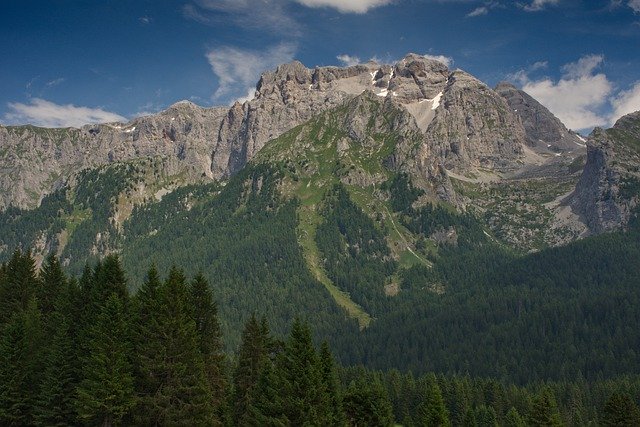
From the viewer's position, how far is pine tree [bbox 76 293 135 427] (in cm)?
4597

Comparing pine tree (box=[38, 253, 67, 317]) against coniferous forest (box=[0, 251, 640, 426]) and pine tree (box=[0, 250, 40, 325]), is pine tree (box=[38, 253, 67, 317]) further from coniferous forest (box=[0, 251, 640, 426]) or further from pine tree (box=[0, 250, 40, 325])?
coniferous forest (box=[0, 251, 640, 426])

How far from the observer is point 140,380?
48.4 meters

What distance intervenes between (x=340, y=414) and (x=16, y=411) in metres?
28.4

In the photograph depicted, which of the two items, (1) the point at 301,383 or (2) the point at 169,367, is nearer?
(1) the point at 301,383

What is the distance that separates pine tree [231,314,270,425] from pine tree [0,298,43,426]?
19.1 m

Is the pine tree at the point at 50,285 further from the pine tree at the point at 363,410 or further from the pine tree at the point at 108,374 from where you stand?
the pine tree at the point at 363,410

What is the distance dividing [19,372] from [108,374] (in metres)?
14.2

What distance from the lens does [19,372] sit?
54938 millimetres

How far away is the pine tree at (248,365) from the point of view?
6241cm

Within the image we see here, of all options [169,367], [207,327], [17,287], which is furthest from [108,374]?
[17,287]

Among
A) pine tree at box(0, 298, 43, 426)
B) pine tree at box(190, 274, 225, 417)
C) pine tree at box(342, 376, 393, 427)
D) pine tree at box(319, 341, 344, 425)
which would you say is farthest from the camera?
pine tree at box(190, 274, 225, 417)

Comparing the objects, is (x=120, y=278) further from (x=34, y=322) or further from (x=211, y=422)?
(x=211, y=422)

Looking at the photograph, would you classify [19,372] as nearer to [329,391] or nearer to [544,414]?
[329,391]

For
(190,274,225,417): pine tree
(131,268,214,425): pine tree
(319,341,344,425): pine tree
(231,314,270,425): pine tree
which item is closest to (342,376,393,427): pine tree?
(231,314,270,425): pine tree
